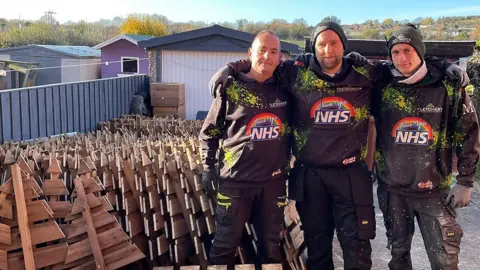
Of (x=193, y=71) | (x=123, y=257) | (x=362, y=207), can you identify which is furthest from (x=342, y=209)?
(x=193, y=71)

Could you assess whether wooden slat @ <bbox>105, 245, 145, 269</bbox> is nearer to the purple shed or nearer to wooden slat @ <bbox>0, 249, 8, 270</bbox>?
wooden slat @ <bbox>0, 249, 8, 270</bbox>

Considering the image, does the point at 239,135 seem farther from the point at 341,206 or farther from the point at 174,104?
the point at 174,104

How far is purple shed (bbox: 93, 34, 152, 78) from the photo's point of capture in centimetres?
1891

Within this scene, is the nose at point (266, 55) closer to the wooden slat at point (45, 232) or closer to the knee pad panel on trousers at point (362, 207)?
the knee pad panel on trousers at point (362, 207)

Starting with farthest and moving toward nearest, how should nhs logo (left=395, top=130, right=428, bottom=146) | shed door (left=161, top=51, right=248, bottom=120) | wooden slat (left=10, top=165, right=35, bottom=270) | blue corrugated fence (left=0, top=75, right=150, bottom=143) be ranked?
shed door (left=161, top=51, right=248, bottom=120) → blue corrugated fence (left=0, top=75, right=150, bottom=143) → wooden slat (left=10, top=165, right=35, bottom=270) → nhs logo (left=395, top=130, right=428, bottom=146)

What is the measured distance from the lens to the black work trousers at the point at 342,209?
3.24 m

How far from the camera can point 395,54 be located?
3172mm

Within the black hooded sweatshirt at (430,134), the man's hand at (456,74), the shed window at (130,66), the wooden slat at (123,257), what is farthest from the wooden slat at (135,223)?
the shed window at (130,66)

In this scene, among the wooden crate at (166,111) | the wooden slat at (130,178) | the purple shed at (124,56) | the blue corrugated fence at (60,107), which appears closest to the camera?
the wooden slat at (130,178)

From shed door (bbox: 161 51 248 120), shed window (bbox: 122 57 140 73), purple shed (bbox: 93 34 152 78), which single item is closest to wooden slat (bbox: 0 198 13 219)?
shed door (bbox: 161 51 248 120)

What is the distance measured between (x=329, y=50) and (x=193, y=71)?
1014 centimetres

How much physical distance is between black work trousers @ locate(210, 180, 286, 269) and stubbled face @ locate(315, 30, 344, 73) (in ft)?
2.89

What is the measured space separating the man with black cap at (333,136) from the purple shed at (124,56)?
1613 cm

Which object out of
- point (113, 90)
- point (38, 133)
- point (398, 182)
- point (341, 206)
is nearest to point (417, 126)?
point (398, 182)
